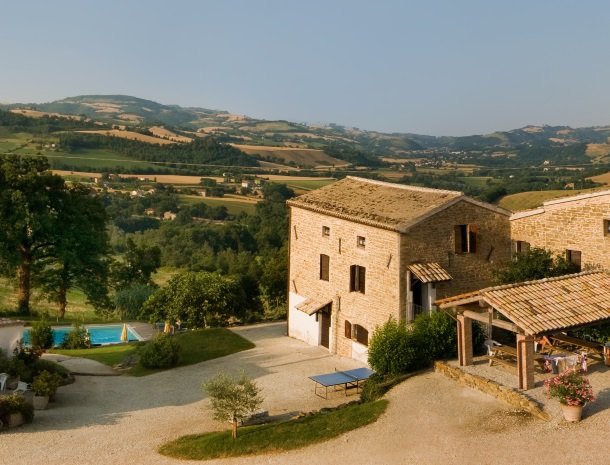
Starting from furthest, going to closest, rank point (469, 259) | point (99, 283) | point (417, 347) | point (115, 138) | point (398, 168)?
point (398, 168) < point (115, 138) < point (99, 283) < point (469, 259) < point (417, 347)

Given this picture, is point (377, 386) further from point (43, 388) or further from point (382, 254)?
point (43, 388)

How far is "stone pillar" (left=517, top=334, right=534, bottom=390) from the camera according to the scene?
17.3 metres

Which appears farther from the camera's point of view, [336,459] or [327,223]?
[327,223]

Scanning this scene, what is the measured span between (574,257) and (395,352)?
825 cm

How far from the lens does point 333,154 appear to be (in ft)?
522

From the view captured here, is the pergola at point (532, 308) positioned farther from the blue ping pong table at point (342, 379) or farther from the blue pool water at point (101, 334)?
the blue pool water at point (101, 334)

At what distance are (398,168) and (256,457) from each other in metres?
142

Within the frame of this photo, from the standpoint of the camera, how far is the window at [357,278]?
25.8 metres

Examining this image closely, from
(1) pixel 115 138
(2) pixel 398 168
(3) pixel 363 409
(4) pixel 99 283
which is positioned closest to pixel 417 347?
(3) pixel 363 409

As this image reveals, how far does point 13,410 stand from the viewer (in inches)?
710

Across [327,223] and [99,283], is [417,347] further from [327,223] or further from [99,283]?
[99,283]

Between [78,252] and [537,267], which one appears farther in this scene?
[78,252]

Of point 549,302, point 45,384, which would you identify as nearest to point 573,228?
point 549,302

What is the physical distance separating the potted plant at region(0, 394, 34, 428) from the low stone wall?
1241 cm
